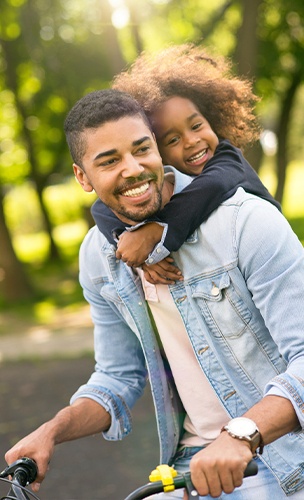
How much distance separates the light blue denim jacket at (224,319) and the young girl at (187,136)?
73mm

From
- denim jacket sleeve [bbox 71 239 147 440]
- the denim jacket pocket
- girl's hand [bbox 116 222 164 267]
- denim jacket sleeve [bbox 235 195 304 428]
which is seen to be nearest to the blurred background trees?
denim jacket sleeve [bbox 71 239 147 440]

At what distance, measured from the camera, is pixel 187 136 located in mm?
3320

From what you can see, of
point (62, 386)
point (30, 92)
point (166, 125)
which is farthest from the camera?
point (30, 92)

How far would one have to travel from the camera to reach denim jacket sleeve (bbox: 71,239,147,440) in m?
2.82

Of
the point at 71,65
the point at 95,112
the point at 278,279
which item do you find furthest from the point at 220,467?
the point at 71,65

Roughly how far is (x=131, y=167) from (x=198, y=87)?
38.7 inches

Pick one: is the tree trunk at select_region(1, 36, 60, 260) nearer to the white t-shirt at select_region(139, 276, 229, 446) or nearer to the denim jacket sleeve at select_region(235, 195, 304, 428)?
the white t-shirt at select_region(139, 276, 229, 446)

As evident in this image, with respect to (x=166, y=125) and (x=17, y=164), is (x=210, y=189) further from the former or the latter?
(x=17, y=164)

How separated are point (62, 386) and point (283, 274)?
20.4 ft

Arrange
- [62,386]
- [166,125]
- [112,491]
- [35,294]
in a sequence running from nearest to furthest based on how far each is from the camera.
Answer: [166,125]
[112,491]
[62,386]
[35,294]

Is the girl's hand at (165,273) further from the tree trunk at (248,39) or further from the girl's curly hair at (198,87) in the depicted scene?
the tree trunk at (248,39)

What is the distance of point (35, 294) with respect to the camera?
49.5 ft

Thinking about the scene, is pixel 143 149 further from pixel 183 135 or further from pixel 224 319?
pixel 183 135

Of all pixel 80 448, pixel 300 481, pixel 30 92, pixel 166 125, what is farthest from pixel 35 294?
pixel 300 481
